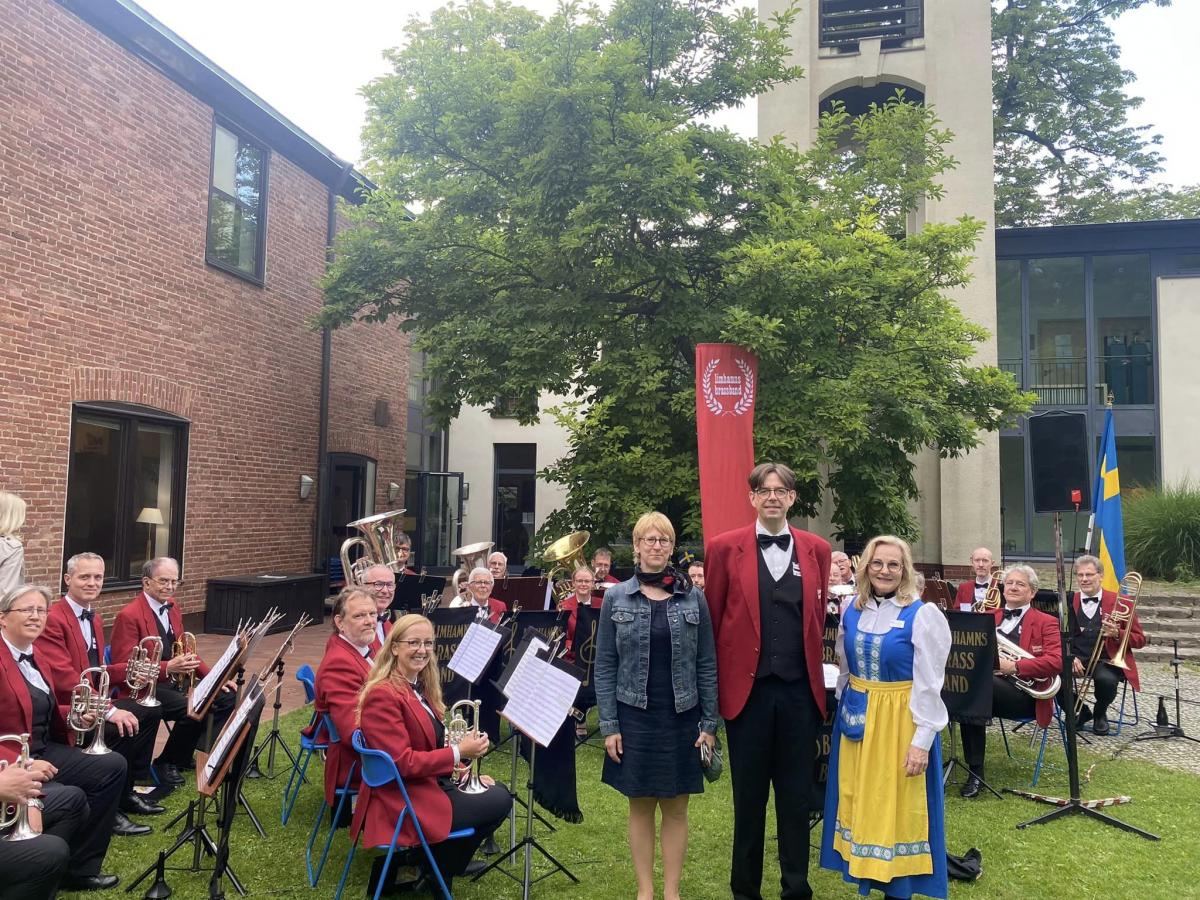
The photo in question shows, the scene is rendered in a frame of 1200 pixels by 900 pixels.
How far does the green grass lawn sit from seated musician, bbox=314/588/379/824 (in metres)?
0.57

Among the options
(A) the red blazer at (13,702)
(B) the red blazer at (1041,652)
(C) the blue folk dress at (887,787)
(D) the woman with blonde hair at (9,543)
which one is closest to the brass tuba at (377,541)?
(D) the woman with blonde hair at (9,543)

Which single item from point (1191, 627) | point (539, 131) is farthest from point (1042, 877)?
point (1191, 627)

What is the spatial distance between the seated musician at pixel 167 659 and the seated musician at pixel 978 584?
621cm

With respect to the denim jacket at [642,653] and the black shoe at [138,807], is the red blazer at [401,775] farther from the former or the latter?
the black shoe at [138,807]

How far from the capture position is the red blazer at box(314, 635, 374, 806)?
438 centimetres

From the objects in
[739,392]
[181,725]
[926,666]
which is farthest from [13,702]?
[739,392]

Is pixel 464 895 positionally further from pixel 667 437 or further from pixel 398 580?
pixel 667 437

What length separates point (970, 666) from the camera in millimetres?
5812

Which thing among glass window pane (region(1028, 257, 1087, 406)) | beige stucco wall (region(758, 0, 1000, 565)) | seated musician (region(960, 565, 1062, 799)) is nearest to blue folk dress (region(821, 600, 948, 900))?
seated musician (region(960, 565, 1062, 799))

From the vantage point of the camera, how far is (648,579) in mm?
3965

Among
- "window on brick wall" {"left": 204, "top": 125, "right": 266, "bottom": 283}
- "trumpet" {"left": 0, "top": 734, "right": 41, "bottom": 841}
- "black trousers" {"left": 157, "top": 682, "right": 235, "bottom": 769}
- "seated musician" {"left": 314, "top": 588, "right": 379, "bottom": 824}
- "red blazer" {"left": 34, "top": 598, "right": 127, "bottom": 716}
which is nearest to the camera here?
"trumpet" {"left": 0, "top": 734, "right": 41, "bottom": 841}

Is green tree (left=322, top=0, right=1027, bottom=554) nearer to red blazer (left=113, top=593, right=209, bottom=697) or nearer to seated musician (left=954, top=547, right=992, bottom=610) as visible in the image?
seated musician (left=954, top=547, right=992, bottom=610)

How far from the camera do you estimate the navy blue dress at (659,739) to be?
3859mm

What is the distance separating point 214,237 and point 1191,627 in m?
14.8
